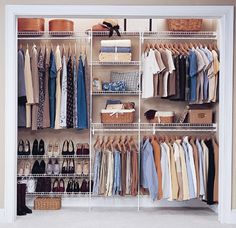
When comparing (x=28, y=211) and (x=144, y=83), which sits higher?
(x=144, y=83)

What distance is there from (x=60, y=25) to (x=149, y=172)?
6.64 ft

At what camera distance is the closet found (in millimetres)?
Answer: 4953

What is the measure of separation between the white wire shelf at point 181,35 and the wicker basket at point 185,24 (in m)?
0.07

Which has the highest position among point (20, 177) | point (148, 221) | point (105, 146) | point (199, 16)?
point (199, 16)

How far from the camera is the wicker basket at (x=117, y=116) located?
16.8ft

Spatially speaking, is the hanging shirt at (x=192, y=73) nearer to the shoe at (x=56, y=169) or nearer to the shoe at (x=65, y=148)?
the shoe at (x=65, y=148)

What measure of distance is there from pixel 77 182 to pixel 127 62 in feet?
5.17

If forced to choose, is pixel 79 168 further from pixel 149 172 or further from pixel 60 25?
pixel 60 25

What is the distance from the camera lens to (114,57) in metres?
5.23

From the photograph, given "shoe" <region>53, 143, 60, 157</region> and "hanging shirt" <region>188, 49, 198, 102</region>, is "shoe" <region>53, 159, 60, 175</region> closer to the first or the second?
"shoe" <region>53, 143, 60, 157</region>

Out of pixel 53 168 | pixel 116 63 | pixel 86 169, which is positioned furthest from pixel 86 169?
pixel 116 63

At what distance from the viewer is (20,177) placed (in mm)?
5230
